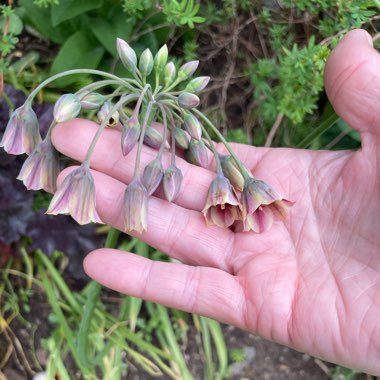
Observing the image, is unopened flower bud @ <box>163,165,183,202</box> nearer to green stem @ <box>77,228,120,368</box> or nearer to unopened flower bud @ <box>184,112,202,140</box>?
unopened flower bud @ <box>184,112,202,140</box>

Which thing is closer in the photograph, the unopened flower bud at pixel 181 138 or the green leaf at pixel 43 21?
the unopened flower bud at pixel 181 138

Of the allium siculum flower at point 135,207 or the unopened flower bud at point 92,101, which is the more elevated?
the unopened flower bud at point 92,101

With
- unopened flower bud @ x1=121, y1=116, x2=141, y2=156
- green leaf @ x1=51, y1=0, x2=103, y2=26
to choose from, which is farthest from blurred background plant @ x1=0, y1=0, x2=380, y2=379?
unopened flower bud @ x1=121, y1=116, x2=141, y2=156

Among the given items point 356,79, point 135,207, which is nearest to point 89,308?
point 135,207

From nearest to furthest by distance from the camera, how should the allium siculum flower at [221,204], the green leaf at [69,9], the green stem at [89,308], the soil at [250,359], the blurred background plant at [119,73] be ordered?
the allium siculum flower at [221,204] < the green stem at [89,308] < the green leaf at [69,9] < the blurred background plant at [119,73] < the soil at [250,359]

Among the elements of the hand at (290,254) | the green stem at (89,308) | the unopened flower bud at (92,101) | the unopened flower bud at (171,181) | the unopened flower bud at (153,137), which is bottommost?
the green stem at (89,308)

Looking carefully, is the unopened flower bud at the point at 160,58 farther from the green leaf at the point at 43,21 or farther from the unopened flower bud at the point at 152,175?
the green leaf at the point at 43,21

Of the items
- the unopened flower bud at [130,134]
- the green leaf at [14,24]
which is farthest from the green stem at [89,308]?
the green leaf at [14,24]

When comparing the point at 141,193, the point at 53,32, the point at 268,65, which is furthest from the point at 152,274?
the point at 53,32
